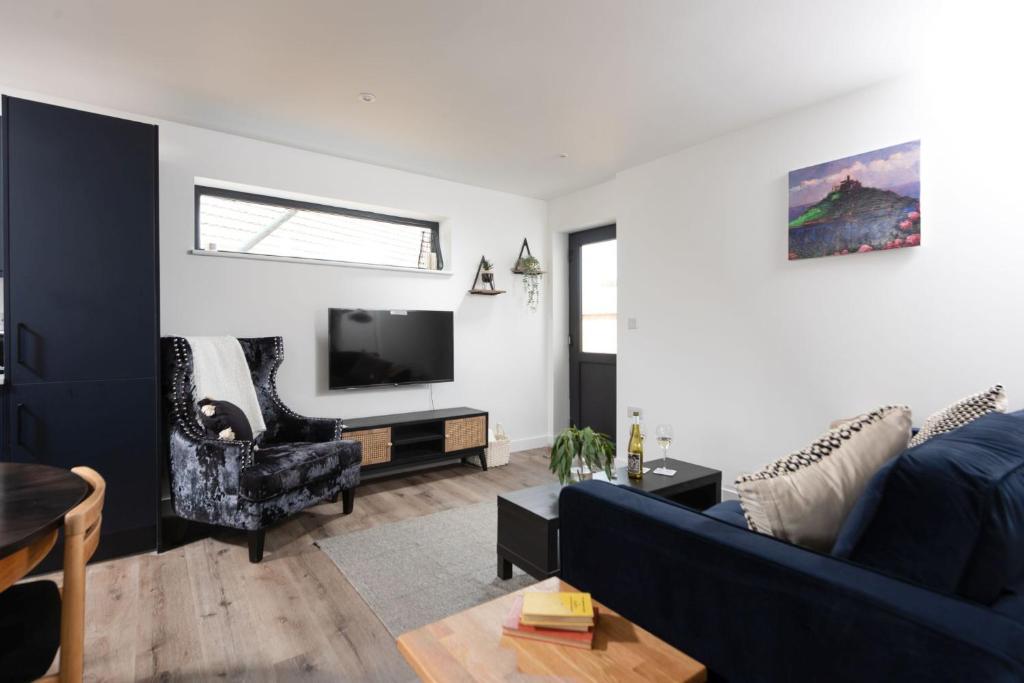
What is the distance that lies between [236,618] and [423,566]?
831 mm

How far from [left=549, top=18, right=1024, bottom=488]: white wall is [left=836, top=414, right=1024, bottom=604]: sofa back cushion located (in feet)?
6.73

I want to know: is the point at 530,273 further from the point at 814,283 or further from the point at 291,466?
the point at 291,466

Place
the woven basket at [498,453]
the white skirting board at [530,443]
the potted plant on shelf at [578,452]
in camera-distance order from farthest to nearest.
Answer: the white skirting board at [530,443] < the woven basket at [498,453] < the potted plant on shelf at [578,452]

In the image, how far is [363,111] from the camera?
311 cm

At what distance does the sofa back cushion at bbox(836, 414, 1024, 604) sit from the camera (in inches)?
35.0

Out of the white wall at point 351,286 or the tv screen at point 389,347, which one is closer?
the white wall at point 351,286

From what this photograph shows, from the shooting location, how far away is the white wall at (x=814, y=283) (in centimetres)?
247

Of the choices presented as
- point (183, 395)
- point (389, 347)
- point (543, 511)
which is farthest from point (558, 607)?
point (389, 347)

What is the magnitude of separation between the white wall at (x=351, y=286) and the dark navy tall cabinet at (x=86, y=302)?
663mm

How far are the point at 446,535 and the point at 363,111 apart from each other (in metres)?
2.61

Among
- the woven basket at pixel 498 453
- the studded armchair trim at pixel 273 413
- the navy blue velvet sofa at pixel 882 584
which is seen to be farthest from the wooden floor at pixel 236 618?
the woven basket at pixel 498 453

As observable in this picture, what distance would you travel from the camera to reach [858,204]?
2887mm

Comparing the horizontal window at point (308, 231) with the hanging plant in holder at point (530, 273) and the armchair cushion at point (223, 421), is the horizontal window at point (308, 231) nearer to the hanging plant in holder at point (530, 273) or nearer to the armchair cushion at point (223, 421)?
the hanging plant in holder at point (530, 273)

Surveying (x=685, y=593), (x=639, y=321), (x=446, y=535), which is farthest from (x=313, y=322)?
(x=685, y=593)
